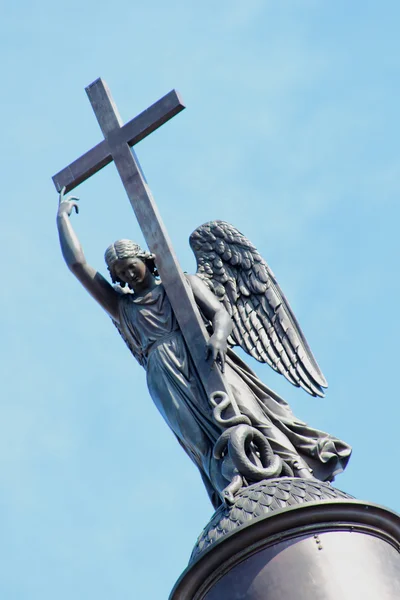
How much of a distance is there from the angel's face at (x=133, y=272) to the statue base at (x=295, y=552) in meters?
2.35

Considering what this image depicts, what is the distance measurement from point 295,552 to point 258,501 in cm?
46

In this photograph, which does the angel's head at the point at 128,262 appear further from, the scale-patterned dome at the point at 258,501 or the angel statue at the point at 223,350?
the scale-patterned dome at the point at 258,501

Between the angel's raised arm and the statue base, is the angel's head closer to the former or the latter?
the angel's raised arm

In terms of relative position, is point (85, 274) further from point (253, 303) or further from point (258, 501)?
point (258, 501)

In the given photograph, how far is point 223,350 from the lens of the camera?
10.8 m

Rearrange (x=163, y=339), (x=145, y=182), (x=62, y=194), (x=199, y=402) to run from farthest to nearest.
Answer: (x=62, y=194) < (x=145, y=182) < (x=163, y=339) < (x=199, y=402)

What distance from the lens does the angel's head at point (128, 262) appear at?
11219mm

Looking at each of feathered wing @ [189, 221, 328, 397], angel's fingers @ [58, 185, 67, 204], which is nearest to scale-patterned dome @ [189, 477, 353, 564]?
feathered wing @ [189, 221, 328, 397]

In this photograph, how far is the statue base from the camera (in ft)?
29.8

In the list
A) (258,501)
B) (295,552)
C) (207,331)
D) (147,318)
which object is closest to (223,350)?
(207,331)

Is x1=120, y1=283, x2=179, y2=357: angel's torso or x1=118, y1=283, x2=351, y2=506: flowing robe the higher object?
x1=120, y1=283, x2=179, y2=357: angel's torso

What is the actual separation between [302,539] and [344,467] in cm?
139

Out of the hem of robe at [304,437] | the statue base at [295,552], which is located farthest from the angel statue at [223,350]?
the statue base at [295,552]

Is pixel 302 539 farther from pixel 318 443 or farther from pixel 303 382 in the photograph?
pixel 303 382
